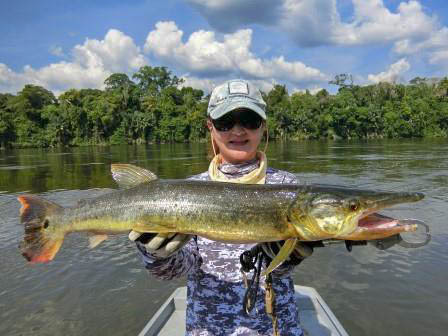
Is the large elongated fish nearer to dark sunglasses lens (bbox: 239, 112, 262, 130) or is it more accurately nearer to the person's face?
the person's face

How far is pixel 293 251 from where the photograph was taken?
2586 millimetres

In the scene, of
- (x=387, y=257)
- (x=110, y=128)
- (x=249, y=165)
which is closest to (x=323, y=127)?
(x=110, y=128)

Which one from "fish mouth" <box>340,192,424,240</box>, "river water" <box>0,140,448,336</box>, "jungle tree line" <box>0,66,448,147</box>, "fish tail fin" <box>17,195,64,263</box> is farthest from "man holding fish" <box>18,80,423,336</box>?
"jungle tree line" <box>0,66,448,147</box>

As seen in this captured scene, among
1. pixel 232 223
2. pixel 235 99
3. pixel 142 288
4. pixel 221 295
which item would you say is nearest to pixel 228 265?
pixel 221 295

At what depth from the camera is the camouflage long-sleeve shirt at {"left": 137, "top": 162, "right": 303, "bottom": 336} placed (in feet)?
8.77

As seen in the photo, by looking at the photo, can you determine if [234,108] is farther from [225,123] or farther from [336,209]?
[336,209]

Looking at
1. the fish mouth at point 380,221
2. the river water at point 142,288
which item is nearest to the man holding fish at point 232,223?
the fish mouth at point 380,221

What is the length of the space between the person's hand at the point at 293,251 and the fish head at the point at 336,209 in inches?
3.1

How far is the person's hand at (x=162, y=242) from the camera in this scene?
2537mm

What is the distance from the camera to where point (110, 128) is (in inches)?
3516

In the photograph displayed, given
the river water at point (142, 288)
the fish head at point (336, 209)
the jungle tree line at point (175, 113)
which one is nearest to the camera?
the fish head at point (336, 209)

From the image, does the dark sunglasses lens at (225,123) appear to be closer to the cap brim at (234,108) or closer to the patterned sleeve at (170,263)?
the cap brim at (234,108)

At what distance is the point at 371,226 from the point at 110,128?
91802 millimetres

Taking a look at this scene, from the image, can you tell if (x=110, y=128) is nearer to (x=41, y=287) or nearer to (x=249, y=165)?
(x=41, y=287)
